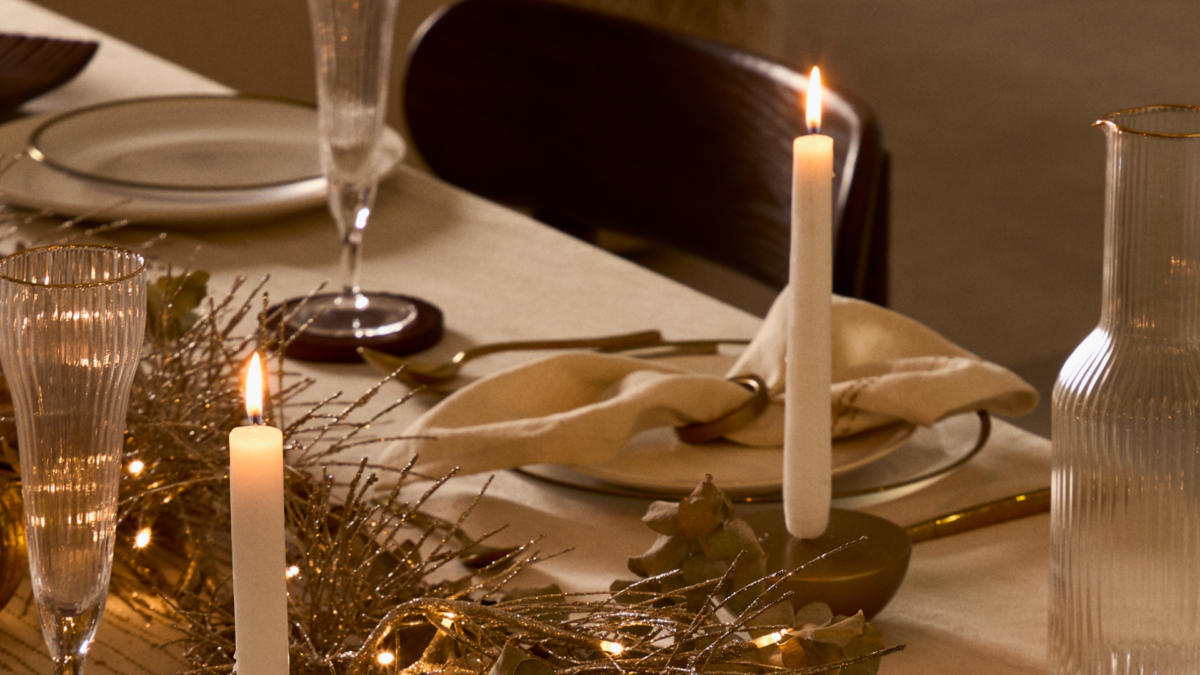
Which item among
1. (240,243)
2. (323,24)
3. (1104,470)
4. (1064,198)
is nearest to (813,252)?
(1104,470)

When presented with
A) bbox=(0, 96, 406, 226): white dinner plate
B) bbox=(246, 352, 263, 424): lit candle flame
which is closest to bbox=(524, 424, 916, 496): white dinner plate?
bbox=(246, 352, 263, 424): lit candle flame

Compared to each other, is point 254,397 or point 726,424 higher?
point 254,397

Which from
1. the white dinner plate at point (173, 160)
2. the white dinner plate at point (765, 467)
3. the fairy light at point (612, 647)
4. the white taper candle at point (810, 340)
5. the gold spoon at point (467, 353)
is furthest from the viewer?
the white dinner plate at point (173, 160)

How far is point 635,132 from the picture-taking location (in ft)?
4.35

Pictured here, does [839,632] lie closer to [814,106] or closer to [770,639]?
[770,639]

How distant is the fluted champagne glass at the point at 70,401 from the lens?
37 cm

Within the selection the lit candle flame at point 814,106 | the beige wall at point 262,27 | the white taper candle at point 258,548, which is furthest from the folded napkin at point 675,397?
the beige wall at point 262,27

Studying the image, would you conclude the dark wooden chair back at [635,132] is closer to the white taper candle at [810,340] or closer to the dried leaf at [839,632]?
the white taper candle at [810,340]

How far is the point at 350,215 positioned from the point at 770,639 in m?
0.52

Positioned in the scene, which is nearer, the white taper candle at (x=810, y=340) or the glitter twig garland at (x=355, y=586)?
the glitter twig garland at (x=355, y=586)

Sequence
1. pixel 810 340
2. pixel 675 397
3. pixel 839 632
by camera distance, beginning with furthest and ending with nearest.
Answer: pixel 675 397
pixel 810 340
pixel 839 632

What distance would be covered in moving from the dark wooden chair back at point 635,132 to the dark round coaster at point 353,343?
1.12 feet

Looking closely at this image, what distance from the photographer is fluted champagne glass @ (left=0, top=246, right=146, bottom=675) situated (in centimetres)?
37

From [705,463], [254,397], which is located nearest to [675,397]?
[705,463]
